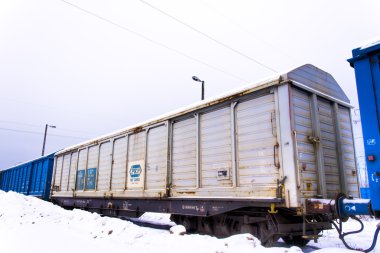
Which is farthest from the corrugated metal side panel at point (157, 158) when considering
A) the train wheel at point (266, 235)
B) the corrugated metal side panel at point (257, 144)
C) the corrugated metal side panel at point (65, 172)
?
the corrugated metal side panel at point (65, 172)

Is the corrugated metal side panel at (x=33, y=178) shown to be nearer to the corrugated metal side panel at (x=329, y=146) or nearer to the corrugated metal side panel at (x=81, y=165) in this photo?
the corrugated metal side panel at (x=81, y=165)

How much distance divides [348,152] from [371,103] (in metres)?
2.71

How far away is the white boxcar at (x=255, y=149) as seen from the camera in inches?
212

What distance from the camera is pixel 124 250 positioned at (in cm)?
500

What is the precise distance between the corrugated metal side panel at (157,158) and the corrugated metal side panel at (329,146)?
389 centimetres

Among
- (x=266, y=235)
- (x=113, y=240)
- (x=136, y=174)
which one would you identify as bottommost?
(x=113, y=240)

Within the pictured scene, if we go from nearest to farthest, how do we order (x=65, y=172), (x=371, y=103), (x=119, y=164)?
(x=371, y=103) → (x=119, y=164) → (x=65, y=172)

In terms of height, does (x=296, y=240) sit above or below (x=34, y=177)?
below

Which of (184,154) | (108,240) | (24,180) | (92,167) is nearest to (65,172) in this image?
(92,167)

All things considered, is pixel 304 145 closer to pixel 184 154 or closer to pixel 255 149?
pixel 255 149

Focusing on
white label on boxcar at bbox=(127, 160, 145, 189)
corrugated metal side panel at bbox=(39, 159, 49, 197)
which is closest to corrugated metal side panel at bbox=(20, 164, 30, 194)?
corrugated metal side panel at bbox=(39, 159, 49, 197)

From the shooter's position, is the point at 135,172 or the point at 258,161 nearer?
the point at 258,161

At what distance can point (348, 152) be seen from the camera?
6668 mm

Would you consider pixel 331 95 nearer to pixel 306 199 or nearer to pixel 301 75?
pixel 301 75
